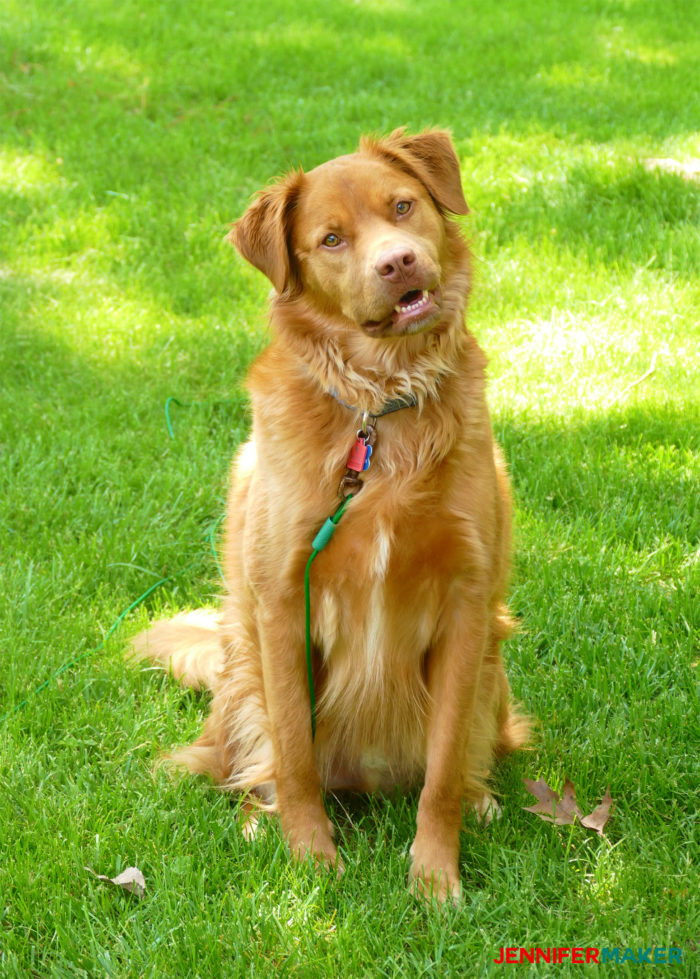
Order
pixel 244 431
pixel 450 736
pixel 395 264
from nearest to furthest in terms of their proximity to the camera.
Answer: pixel 395 264 → pixel 450 736 → pixel 244 431

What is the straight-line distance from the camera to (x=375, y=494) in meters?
2.79

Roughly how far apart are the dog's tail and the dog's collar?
3.36ft

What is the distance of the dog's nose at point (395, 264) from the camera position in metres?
2.68

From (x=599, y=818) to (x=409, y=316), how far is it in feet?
4.71

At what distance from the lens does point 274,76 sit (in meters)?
9.16

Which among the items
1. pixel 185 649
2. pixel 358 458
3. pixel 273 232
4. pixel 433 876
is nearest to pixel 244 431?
pixel 185 649

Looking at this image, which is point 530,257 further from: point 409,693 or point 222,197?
point 409,693

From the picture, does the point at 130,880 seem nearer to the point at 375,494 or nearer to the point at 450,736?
the point at 450,736

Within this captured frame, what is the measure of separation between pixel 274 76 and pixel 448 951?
8059mm

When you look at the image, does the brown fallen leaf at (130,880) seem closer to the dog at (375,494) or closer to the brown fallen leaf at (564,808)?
the dog at (375,494)

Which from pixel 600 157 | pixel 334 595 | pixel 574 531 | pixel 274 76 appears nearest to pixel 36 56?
pixel 274 76

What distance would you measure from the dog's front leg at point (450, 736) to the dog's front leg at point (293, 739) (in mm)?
266

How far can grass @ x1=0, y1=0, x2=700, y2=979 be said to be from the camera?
271 centimetres

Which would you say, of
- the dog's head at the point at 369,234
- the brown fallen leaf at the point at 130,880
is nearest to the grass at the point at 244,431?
the brown fallen leaf at the point at 130,880
